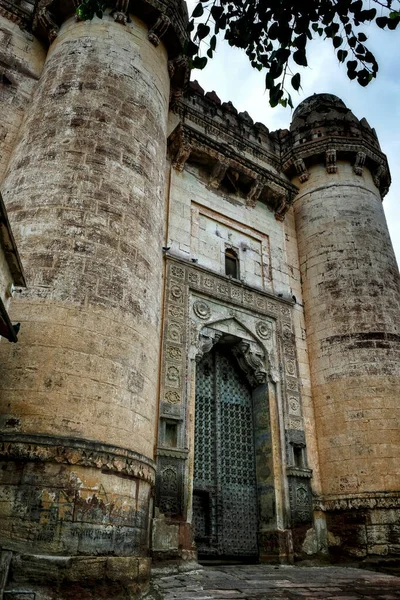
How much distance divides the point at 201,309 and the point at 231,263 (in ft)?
6.28

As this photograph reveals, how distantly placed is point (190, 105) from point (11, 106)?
4.86m

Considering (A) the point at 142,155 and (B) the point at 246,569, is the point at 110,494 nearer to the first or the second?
(B) the point at 246,569

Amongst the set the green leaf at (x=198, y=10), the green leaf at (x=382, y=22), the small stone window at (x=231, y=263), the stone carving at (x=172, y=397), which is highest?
the small stone window at (x=231, y=263)

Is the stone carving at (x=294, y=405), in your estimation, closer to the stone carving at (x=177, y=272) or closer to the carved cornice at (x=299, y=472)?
the carved cornice at (x=299, y=472)

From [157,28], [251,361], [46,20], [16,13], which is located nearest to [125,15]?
[157,28]

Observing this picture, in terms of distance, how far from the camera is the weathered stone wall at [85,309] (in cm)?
505

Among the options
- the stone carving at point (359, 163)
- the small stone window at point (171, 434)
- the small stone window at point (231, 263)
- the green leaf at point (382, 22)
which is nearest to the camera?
the green leaf at point (382, 22)

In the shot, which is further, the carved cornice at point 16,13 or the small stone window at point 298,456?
the carved cornice at point 16,13

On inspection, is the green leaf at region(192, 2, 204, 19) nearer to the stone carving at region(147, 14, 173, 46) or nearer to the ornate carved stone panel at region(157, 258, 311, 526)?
the ornate carved stone panel at region(157, 258, 311, 526)

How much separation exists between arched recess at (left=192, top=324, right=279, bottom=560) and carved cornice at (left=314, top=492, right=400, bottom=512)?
1.28 metres

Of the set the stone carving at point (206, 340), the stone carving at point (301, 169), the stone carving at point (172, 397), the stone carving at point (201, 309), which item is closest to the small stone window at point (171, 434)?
the stone carving at point (172, 397)

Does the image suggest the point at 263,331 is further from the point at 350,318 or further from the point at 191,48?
the point at 191,48

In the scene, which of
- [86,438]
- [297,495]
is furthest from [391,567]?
[86,438]

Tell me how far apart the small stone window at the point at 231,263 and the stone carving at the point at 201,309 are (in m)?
1.42
